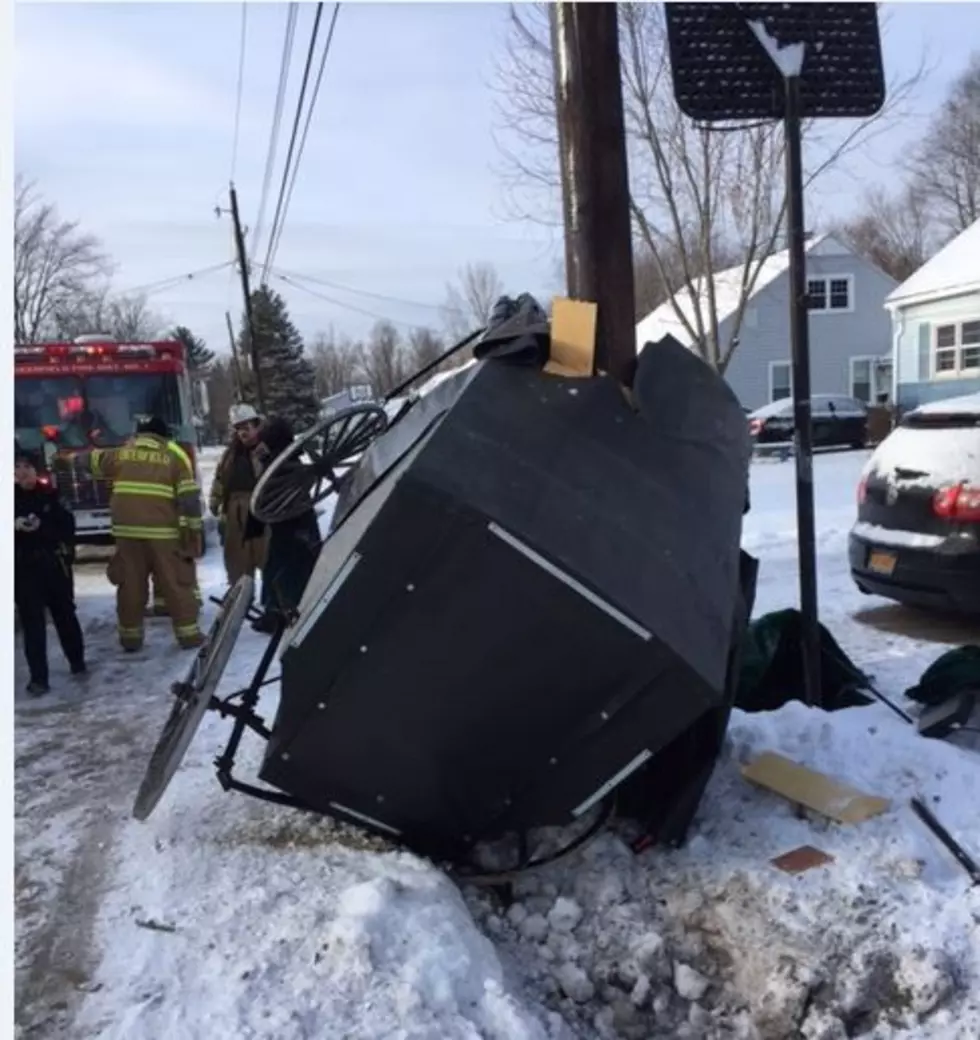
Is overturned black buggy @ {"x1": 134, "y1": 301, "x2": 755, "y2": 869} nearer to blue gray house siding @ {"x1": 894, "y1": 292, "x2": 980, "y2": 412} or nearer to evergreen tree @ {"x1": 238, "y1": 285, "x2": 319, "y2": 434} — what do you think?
blue gray house siding @ {"x1": 894, "y1": 292, "x2": 980, "y2": 412}

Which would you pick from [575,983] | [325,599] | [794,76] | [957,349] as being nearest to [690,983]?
[575,983]

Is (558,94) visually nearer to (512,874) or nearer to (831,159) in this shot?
(512,874)

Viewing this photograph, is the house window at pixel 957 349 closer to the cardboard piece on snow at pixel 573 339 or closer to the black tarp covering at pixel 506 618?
the black tarp covering at pixel 506 618

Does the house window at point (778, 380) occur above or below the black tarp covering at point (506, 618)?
above

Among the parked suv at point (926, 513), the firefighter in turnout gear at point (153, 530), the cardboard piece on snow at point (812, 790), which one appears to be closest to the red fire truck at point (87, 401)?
the firefighter in turnout gear at point (153, 530)

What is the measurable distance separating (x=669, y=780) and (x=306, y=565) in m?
3.86

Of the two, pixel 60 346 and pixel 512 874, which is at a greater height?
pixel 60 346

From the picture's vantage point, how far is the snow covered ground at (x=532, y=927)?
2961 millimetres

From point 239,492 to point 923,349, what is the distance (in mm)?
20213

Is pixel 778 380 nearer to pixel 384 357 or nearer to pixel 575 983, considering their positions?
pixel 575 983

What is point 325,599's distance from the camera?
3.08 metres

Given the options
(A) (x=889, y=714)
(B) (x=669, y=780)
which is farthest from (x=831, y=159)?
(B) (x=669, y=780)

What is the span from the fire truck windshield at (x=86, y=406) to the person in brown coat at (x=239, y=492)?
22.0ft

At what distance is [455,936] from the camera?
3.20 metres
